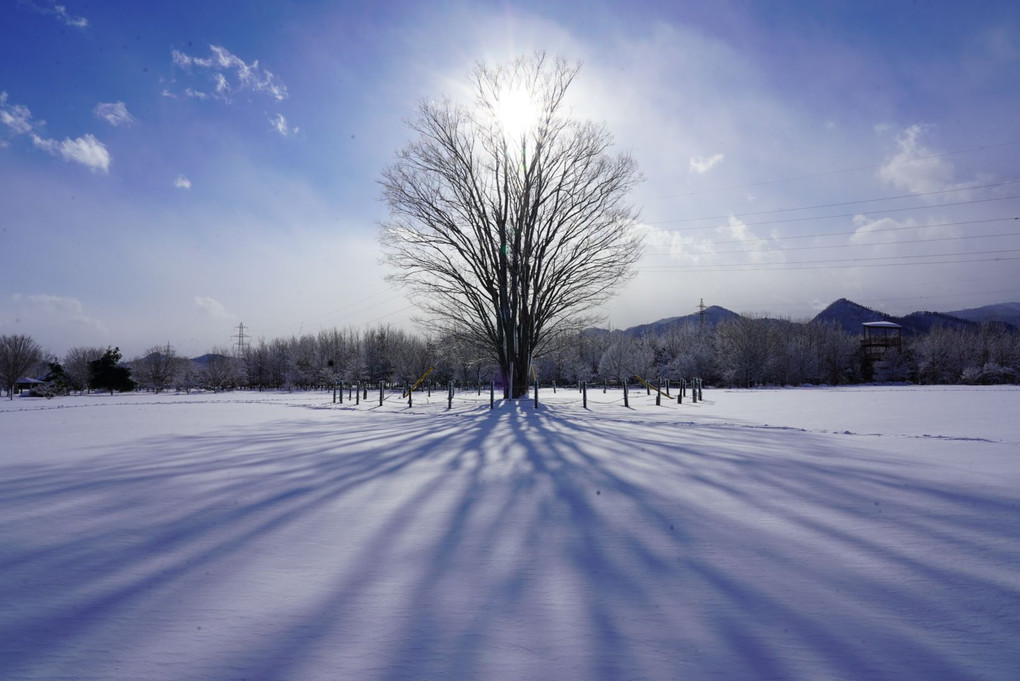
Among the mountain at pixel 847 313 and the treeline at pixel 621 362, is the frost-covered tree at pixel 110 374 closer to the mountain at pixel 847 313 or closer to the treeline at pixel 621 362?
the treeline at pixel 621 362

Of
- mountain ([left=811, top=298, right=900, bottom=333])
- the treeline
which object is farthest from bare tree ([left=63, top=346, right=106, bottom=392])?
mountain ([left=811, top=298, right=900, bottom=333])

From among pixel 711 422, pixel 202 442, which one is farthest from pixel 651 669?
pixel 711 422

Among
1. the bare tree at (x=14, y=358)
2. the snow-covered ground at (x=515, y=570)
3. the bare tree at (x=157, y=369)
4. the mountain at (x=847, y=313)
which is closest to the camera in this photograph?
the snow-covered ground at (x=515, y=570)

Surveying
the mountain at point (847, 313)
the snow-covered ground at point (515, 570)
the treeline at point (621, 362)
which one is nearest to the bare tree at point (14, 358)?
the treeline at point (621, 362)

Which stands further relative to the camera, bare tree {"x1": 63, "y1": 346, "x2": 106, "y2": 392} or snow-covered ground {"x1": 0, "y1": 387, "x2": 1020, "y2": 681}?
bare tree {"x1": 63, "y1": 346, "x2": 106, "y2": 392}

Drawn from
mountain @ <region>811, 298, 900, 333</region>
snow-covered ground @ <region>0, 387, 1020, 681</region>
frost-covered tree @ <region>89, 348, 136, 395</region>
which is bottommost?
A: snow-covered ground @ <region>0, 387, 1020, 681</region>

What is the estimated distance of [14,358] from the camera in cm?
5050

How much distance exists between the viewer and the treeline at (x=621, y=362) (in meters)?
53.0

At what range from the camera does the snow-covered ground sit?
2.29 metres

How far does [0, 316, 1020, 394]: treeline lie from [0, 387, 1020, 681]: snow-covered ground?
101ft

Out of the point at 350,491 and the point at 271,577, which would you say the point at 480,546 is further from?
the point at 350,491

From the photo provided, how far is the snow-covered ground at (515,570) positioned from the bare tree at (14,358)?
5902 centimetres

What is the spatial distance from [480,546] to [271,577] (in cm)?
140

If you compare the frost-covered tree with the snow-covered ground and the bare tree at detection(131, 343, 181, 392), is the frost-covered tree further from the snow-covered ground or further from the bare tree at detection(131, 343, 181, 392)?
the snow-covered ground
